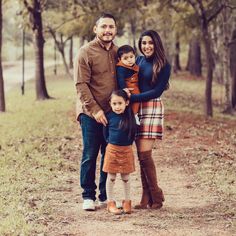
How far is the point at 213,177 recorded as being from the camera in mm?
9320

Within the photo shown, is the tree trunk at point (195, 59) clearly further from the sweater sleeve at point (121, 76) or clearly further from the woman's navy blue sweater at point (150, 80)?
the sweater sleeve at point (121, 76)

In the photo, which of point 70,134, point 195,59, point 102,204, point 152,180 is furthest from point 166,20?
point 152,180

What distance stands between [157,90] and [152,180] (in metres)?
1.07

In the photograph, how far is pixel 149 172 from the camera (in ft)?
23.6

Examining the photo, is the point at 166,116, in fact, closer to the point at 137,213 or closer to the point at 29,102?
the point at 29,102

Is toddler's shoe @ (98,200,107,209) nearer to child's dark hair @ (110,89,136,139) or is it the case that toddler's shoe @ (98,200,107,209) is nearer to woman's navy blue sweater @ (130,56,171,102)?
child's dark hair @ (110,89,136,139)

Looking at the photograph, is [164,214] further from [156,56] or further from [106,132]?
[156,56]

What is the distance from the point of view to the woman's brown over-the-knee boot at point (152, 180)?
7.17m

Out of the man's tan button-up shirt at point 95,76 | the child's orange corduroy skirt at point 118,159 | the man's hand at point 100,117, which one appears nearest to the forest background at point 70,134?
the child's orange corduroy skirt at point 118,159

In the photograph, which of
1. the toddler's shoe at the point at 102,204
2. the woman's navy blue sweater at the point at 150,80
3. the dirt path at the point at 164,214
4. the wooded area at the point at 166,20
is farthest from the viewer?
the wooded area at the point at 166,20

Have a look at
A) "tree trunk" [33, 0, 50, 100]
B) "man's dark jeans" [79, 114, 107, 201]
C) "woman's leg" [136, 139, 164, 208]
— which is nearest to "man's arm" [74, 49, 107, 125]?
"man's dark jeans" [79, 114, 107, 201]

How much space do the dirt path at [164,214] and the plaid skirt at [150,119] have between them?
0.92 metres

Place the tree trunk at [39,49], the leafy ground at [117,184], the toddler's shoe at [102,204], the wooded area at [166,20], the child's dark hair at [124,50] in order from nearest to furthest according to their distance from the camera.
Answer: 1. the leafy ground at [117,184]
2. the child's dark hair at [124,50]
3. the toddler's shoe at [102,204]
4. the wooded area at [166,20]
5. the tree trunk at [39,49]

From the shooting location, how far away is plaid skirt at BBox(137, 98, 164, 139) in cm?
705
